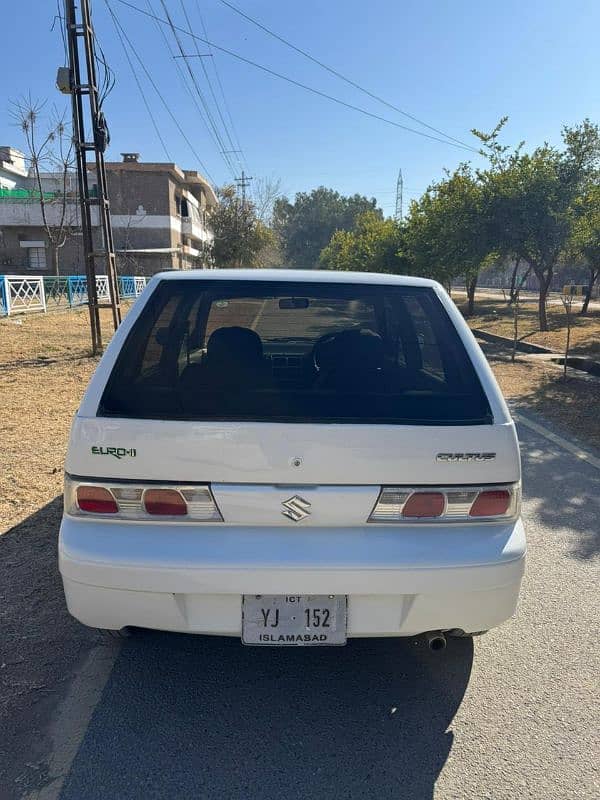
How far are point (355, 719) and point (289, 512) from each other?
0.90 m

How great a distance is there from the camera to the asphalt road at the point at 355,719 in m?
1.97

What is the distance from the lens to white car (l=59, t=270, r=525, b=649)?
2.05 meters

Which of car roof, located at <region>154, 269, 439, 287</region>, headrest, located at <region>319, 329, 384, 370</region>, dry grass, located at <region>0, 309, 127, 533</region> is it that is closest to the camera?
headrest, located at <region>319, 329, 384, 370</region>

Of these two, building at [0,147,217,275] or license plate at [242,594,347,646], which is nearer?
license plate at [242,594,347,646]

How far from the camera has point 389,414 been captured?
2145 mm

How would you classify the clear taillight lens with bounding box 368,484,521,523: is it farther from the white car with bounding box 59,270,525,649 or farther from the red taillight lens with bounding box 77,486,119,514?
the red taillight lens with bounding box 77,486,119,514

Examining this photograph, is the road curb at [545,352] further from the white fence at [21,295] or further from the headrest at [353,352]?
the white fence at [21,295]

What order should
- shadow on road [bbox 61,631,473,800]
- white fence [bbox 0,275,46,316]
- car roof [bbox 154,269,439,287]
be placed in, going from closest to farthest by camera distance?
1. shadow on road [bbox 61,631,473,800]
2. car roof [bbox 154,269,439,287]
3. white fence [bbox 0,275,46,316]

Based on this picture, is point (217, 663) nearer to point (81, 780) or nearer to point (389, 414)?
point (81, 780)

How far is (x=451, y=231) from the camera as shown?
699 inches

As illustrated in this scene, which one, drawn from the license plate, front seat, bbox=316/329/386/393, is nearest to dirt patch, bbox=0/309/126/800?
the license plate

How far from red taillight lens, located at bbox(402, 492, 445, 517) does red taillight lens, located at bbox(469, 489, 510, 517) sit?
0.44 ft

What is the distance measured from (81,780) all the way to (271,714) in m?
0.71

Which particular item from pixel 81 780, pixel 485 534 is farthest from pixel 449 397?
pixel 81 780
